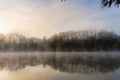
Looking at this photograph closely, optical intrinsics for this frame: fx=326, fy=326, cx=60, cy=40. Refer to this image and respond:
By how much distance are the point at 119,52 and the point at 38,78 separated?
54.3 ft

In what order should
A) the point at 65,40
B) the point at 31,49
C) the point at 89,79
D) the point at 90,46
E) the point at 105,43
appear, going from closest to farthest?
the point at 89,79
the point at 105,43
the point at 90,46
the point at 65,40
the point at 31,49

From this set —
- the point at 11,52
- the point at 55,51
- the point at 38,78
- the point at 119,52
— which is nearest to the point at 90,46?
the point at 119,52

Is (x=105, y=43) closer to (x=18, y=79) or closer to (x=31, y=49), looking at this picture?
(x=31, y=49)

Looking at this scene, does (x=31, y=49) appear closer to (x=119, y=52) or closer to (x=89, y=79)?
(x=119, y=52)

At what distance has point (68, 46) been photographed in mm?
23906

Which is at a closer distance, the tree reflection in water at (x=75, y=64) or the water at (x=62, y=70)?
the water at (x=62, y=70)

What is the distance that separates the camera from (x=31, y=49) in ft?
90.5

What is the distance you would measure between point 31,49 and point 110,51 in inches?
293

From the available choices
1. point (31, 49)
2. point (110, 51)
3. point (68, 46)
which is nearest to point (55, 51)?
point (31, 49)

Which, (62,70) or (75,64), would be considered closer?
(62,70)

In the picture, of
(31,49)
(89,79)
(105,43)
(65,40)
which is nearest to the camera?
(89,79)

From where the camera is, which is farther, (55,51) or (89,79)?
(55,51)

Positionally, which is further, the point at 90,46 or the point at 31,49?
the point at 31,49

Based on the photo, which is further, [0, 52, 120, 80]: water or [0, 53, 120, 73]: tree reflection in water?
[0, 53, 120, 73]: tree reflection in water
